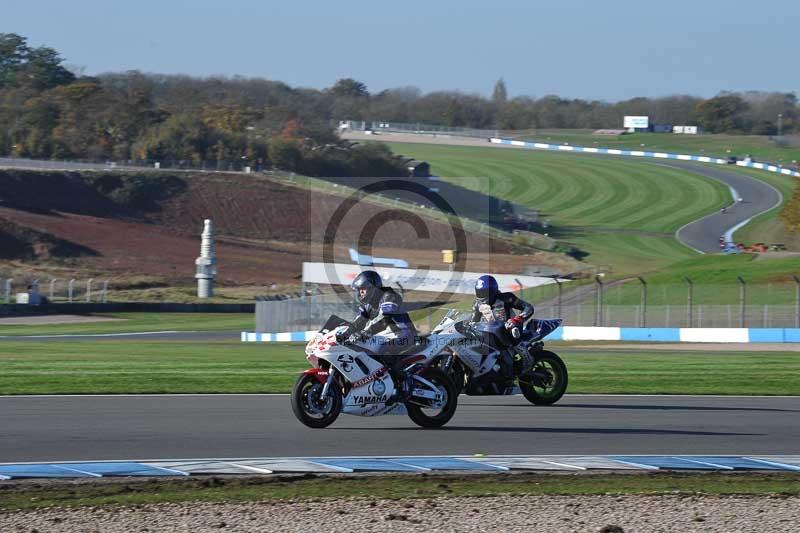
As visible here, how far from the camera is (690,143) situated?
145125 mm

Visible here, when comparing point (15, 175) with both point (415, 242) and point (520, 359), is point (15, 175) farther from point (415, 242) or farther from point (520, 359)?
point (520, 359)

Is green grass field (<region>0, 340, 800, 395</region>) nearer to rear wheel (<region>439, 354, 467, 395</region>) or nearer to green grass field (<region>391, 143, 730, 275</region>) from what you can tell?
rear wheel (<region>439, 354, 467, 395</region>)

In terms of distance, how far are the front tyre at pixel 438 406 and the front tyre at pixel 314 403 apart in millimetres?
986

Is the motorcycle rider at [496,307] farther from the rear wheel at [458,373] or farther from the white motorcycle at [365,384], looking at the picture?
the white motorcycle at [365,384]

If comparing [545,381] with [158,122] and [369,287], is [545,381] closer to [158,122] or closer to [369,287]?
[369,287]

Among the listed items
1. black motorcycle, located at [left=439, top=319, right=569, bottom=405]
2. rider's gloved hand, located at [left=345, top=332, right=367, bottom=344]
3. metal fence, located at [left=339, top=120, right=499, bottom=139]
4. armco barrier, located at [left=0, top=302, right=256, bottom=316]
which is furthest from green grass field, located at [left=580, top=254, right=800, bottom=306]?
metal fence, located at [left=339, top=120, right=499, bottom=139]

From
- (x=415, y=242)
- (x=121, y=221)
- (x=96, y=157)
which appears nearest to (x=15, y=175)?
(x=121, y=221)

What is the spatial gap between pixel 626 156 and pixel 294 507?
128m

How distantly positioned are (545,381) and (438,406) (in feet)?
10.8

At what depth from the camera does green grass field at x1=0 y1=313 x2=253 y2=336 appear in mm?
47756

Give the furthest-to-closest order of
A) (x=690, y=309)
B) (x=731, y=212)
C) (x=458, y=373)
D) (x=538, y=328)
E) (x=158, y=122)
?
(x=158, y=122)
(x=731, y=212)
(x=690, y=309)
(x=538, y=328)
(x=458, y=373)

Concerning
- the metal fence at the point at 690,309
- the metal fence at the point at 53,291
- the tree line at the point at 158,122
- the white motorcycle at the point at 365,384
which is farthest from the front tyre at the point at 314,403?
the tree line at the point at 158,122

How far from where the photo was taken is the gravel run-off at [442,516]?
920 centimetres

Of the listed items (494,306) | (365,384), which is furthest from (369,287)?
(494,306)
